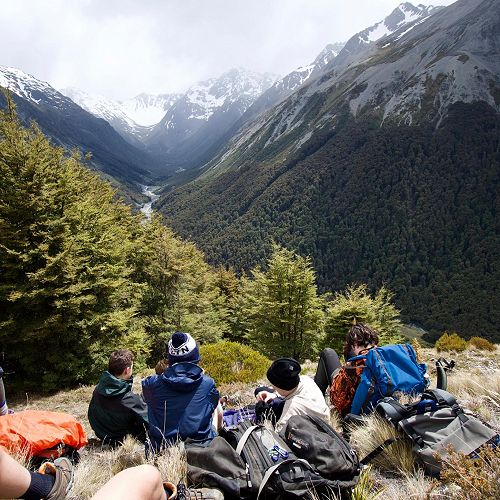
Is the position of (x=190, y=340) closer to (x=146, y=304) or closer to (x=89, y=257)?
(x=89, y=257)

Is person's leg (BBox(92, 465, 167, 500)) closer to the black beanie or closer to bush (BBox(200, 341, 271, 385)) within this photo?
the black beanie

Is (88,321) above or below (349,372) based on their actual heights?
below

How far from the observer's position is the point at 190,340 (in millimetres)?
3658

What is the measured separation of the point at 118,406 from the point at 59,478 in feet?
6.87

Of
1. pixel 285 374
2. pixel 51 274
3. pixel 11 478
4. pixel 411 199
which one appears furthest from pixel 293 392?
pixel 411 199

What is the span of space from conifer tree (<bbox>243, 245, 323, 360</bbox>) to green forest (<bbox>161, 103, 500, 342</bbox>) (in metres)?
91.7

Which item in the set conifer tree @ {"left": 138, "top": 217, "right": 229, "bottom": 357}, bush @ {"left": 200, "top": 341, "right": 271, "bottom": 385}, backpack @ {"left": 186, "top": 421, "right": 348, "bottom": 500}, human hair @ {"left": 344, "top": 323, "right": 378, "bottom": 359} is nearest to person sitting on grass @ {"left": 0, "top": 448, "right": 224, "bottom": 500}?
backpack @ {"left": 186, "top": 421, "right": 348, "bottom": 500}

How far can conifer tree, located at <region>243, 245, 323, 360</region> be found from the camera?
70.7ft

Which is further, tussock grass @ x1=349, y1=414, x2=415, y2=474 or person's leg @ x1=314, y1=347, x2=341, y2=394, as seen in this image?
person's leg @ x1=314, y1=347, x2=341, y2=394

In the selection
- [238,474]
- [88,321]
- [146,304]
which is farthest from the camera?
[146,304]

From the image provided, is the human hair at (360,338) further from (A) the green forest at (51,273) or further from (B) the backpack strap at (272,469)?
(A) the green forest at (51,273)

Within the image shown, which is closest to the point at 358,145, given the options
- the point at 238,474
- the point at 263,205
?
the point at 263,205

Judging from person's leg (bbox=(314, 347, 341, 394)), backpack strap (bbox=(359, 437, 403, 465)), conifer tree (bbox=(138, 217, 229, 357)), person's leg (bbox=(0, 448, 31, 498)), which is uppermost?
person's leg (bbox=(0, 448, 31, 498))

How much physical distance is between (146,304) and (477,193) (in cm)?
15427
